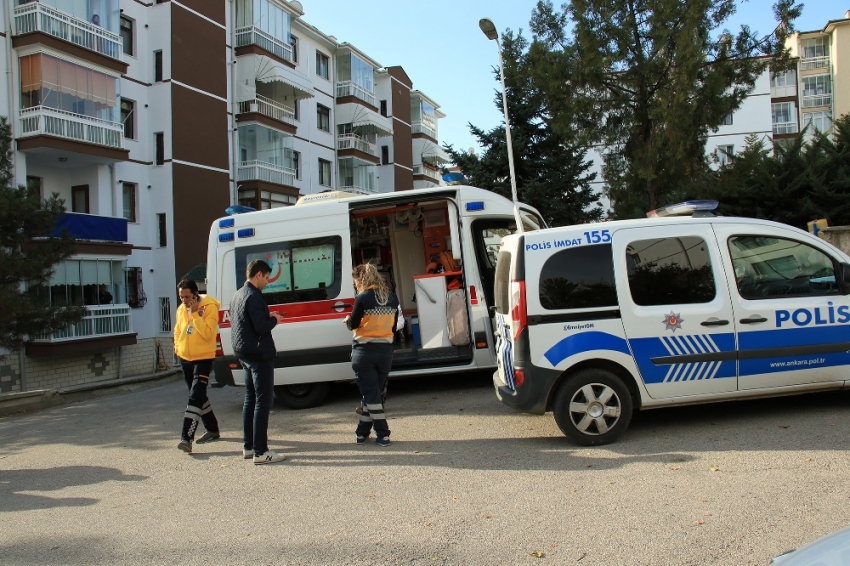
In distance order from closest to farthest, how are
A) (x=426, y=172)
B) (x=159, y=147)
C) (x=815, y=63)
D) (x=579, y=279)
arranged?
(x=579, y=279), (x=159, y=147), (x=815, y=63), (x=426, y=172)

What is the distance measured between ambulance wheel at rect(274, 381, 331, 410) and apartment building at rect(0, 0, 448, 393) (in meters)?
9.26

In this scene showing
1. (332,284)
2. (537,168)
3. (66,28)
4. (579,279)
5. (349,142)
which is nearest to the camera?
(579,279)

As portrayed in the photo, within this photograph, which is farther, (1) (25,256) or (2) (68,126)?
(2) (68,126)

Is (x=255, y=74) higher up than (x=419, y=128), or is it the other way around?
(x=419, y=128)

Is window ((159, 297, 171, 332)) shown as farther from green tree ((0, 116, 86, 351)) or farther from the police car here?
the police car

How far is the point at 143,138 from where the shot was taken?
26500 mm

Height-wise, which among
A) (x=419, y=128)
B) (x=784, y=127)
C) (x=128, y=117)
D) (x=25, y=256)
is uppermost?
(x=419, y=128)

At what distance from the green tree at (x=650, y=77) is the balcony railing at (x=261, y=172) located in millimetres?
18604

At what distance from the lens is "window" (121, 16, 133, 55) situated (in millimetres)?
26234

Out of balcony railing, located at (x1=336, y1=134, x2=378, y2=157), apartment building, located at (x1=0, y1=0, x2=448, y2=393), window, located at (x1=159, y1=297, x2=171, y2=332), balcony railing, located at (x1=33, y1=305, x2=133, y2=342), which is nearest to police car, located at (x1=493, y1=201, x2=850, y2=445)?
apartment building, located at (x1=0, y1=0, x2=448, y2=393)

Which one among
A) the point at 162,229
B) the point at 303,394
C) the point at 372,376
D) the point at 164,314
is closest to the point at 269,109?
the point at 162,229

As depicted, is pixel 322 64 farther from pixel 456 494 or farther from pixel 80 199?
pixel 456 494

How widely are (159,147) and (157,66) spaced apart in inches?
134

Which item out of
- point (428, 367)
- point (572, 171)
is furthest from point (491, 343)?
point (572, 171)
